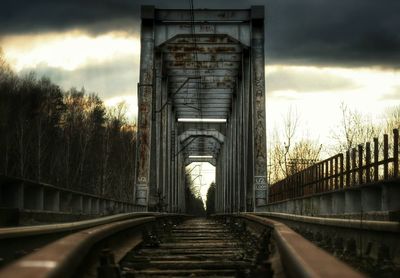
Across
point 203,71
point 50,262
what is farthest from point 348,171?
point 203,71

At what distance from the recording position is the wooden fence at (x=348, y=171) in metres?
12.9

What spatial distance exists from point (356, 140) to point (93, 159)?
3060 centimetres

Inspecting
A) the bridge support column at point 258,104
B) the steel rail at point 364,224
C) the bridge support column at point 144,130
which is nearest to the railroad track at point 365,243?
the steel rail at point 364,224

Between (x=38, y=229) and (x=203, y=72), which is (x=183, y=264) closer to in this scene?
(x=38, y=229)

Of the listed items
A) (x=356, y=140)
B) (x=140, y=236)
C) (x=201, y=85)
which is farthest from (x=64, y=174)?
(x=140, y=236)

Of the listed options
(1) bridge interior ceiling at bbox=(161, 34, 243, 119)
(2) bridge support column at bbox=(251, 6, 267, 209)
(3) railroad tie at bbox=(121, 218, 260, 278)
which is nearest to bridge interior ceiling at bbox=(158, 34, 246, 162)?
(1) bridge interior ceiling at bbox=(161, 34, 243, 119)

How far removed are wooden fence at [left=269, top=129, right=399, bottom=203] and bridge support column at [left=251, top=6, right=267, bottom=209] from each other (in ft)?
3.64

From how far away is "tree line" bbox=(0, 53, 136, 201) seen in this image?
5538 cm

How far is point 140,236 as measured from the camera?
1027 centimetres

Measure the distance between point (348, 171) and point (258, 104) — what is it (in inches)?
473

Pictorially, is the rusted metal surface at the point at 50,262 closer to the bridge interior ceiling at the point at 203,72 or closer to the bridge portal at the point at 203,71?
the bridge portal at the point at 203,71

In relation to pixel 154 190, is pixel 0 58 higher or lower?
higher

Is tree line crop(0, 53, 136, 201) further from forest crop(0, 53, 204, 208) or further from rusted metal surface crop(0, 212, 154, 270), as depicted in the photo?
rusted metal surface crop(0, 212, 154, 270)

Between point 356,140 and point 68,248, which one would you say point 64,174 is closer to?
point 356,140
